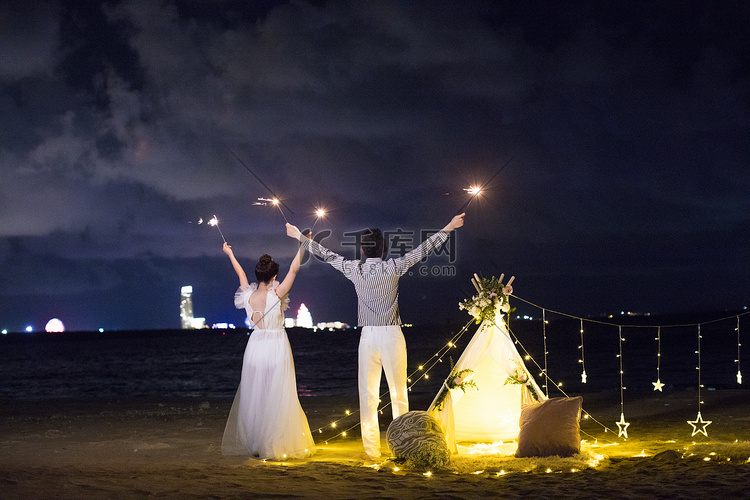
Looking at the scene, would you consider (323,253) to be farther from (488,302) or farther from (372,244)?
(488,302)

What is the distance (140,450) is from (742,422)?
7.88m

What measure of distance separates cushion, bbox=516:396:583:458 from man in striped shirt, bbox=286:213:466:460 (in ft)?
4.14

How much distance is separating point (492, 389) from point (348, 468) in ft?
7.91

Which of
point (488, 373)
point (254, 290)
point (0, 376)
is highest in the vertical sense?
point (254, 290)

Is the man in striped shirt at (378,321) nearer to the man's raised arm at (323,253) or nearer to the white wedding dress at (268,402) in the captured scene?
the man's raised arm at (323,253)

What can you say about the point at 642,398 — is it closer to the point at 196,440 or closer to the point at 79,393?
the point at 196,440

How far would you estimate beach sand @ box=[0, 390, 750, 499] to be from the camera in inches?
205

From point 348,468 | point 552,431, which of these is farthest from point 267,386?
point 552,431

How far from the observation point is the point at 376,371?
6.60m

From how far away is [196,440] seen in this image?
8.41 meters

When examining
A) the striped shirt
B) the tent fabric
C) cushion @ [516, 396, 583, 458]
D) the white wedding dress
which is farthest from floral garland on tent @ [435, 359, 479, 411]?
the white wedding dress

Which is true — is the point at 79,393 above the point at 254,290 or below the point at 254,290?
below

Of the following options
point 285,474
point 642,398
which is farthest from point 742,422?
point 285,474

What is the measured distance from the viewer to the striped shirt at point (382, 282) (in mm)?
6562
